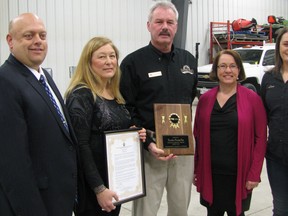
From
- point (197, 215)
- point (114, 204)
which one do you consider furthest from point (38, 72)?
point (197, 215)

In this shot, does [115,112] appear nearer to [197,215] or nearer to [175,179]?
[175,179]

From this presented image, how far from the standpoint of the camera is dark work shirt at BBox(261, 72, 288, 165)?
2.31m

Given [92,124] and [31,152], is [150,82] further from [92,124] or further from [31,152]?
[31,152]

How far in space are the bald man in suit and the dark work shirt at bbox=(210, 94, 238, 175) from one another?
108 centimetres

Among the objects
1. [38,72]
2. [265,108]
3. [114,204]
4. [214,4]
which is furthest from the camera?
[214,4]

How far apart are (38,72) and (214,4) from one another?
41.4 ft

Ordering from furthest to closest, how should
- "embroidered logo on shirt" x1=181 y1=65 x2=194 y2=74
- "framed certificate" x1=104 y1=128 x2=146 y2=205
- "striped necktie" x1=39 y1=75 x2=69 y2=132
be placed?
"embroidered logo on shirt" x1=181 y1=65 x2=194 y2=74 → "framed certificate" x1=104 y1=128 x2=146 y2=205 → "striped necktie" x1=39 y1=75 x2=69 y2=132

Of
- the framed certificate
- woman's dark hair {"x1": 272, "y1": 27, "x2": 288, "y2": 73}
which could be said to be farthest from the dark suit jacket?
woman's dark hair {"x1": 272, "y1": 27, "x2": 288, "y2": 73}

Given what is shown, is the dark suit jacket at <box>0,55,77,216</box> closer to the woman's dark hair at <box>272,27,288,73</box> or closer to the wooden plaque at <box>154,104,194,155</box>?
the wooden plaque at <box>154,104,194,155</box>

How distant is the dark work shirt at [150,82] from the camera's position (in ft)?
8.10

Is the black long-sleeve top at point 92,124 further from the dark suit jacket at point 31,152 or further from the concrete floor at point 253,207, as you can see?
the concrete floor at point 253,207

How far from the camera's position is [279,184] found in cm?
245

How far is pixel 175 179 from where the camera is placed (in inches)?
103

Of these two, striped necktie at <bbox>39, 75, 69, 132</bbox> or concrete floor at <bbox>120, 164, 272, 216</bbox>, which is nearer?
striped necktie at <bbox>39, 75, 69, 132</bbox>
